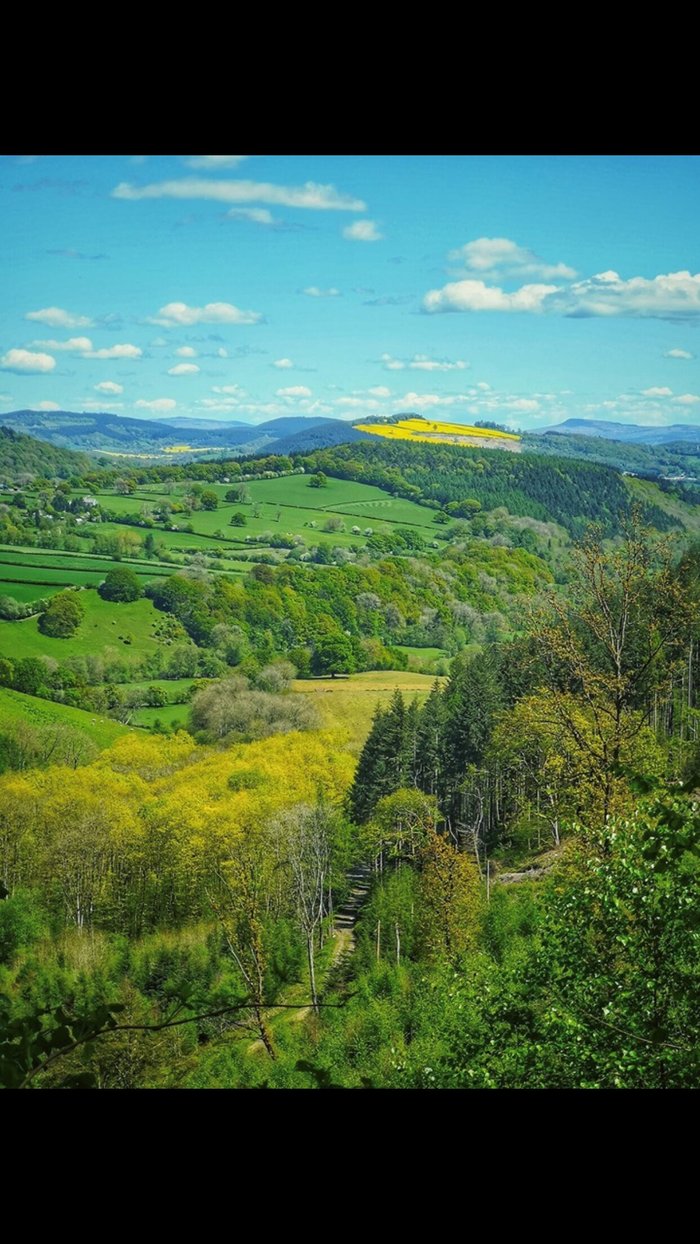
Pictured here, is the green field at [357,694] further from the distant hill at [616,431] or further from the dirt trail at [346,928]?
the distant hill at [616,431]

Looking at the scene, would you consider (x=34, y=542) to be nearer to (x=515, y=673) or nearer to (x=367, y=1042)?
(x=515, y=673)

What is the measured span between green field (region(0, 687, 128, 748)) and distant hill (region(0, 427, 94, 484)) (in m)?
1.38

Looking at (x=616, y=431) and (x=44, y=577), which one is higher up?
(x=616, y=431)

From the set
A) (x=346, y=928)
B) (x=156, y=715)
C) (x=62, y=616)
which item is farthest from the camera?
(x=156, y=715)

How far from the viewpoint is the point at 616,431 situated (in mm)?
6738

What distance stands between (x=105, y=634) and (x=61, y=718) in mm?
589

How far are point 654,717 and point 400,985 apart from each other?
6.99ft

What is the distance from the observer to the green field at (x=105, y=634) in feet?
21.2

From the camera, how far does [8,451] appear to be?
21.5 feet

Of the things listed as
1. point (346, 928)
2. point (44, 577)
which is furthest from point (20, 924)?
point (44, 577)

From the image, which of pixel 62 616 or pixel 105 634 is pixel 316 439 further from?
pixel 62 616

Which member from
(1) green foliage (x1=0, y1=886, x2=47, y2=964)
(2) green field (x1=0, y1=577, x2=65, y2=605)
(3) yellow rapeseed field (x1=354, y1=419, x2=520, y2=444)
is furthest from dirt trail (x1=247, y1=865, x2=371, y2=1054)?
(3) yellow rapeseed field (x1=354, y1=419, x2=520, y2=444)

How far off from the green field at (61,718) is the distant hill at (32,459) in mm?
1385
